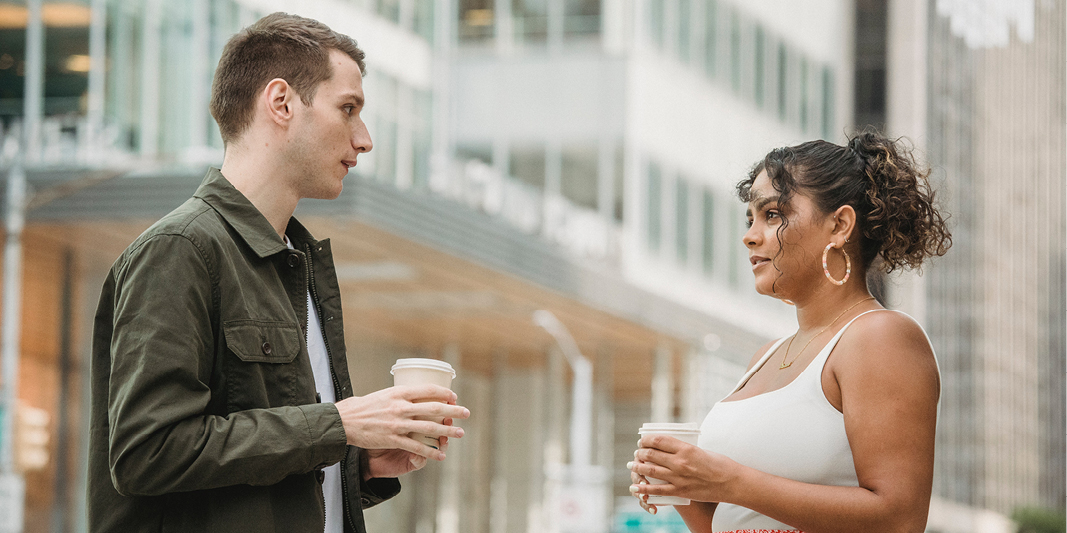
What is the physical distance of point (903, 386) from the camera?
3.15 metres

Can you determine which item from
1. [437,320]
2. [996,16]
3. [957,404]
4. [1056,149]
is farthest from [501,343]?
[1056,149]

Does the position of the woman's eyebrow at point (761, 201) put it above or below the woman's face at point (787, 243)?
above

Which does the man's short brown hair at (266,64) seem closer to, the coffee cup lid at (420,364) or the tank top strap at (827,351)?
the coffee cup lid at (420,364)

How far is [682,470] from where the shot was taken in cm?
308

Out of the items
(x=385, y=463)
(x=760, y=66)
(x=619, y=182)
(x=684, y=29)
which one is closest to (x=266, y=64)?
(x=385, y=463)

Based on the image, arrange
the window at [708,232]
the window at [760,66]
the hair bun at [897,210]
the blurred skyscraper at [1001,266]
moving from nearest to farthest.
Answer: the hair bun at [897,210] < the window at [708,232] < the window at [760,66] < the blurred skyscraper at [1001,266]

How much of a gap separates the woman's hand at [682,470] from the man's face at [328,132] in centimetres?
94

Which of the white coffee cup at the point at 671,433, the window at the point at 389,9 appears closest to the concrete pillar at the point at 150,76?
the window at the point at 389,9

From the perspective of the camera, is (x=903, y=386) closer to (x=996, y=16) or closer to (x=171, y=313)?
(x=171, y=313)

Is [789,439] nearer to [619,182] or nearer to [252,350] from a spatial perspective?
[252,350]

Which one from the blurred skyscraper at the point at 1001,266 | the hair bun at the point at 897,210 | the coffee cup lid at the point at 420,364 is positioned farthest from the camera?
the blurred skyscraper at the point at 1001,266

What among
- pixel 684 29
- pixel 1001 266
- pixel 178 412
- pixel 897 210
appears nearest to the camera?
pixel 178 412

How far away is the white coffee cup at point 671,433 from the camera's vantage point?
10.2 ft

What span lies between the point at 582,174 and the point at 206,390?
30899mm
